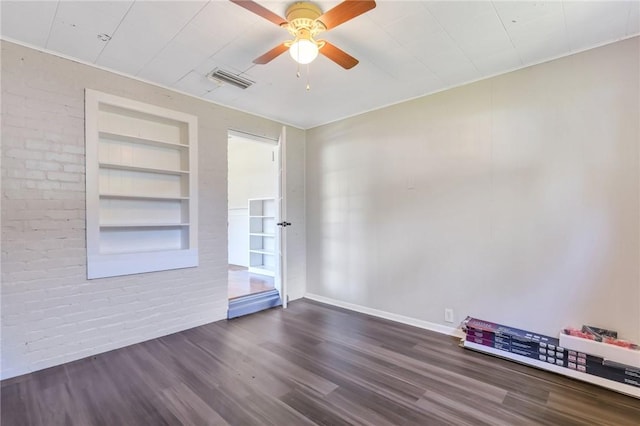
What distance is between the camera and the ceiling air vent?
2818 millimetres

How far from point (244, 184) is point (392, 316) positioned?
445cm

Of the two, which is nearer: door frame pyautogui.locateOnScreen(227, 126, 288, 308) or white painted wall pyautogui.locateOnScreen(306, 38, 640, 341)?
white painted wall pyautogui.locateOnScreen(306, 38, 640, 341)

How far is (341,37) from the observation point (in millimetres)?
2264

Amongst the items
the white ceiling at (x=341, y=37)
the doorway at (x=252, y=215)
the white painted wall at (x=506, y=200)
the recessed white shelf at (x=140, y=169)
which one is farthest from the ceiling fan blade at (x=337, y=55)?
the doorway at (x=252, y=215)

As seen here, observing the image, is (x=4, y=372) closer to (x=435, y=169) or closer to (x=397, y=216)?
(x=397, y=216)

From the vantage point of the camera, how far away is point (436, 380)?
2.28 m

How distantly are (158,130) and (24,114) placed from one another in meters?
1.06

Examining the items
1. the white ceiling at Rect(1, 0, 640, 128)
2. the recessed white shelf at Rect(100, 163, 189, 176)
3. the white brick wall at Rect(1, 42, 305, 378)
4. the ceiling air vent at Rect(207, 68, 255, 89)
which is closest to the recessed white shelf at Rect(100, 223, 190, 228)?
the white brick wall at Rect(1, 42, 305, 378)

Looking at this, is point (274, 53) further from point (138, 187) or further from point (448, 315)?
point (448, 315)

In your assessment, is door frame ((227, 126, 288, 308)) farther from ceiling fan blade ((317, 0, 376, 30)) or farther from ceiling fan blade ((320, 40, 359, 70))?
ceiling fan blade ((317, 0, 376, 30))

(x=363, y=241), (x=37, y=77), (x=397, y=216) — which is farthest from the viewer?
(x=363, y=241)

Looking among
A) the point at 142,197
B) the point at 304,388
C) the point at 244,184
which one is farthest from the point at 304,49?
the point at 244,184

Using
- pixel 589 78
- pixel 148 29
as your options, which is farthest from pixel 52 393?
pixel 589 78

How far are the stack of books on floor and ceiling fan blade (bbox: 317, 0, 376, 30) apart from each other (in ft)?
8.96
